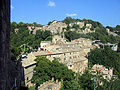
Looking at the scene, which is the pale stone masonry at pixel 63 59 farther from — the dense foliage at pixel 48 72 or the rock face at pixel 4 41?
the rock face at pixel 4 41

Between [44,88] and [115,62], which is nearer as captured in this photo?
[44,88]

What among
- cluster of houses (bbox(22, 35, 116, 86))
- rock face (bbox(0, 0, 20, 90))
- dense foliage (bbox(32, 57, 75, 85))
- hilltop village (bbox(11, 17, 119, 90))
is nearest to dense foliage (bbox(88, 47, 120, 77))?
hilltop village (bbox(11, 17, 119, 90))

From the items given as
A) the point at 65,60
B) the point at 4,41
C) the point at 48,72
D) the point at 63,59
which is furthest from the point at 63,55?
the point at 4,41

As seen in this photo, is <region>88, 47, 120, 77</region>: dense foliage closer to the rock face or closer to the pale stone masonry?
the pale stone masonry

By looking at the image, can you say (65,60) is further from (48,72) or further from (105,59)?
(48,72)

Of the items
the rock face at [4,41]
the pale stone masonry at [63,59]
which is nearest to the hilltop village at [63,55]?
the pale stone masonry at [63,59]

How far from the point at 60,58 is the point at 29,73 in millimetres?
10348

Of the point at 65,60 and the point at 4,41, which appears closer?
the point at 4,41

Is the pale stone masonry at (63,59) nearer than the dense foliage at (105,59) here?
Yes

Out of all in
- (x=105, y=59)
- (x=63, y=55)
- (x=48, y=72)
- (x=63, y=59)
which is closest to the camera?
(x=48, y=72)

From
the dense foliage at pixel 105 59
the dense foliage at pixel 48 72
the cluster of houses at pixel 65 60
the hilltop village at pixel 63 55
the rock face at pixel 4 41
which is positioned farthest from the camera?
the dense foliage at pixel 105 59

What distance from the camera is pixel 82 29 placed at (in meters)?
73.2

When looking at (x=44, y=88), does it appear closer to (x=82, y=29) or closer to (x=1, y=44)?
(x=1, y=44)

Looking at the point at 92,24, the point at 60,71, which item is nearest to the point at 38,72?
the point at 60,71
